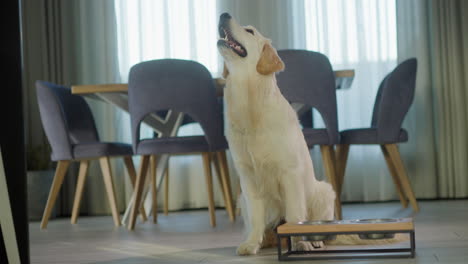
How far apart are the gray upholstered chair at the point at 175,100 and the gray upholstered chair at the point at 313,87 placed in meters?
0.44

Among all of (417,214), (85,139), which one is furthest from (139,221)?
(417,214)

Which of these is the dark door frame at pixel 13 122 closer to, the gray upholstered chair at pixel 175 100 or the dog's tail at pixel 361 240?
the dog's tail at pixel 361 240

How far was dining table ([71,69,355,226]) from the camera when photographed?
3623mm

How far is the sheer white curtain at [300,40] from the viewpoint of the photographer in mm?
5160

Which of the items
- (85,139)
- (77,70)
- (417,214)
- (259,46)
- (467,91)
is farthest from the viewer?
(77,70)

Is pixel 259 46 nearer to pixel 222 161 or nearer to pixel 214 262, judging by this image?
pixel 214 262

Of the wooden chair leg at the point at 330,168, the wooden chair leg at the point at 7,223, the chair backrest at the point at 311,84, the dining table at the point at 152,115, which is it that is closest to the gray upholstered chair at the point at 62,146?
the dining table at the point at 152,115

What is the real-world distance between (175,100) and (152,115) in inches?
29.9

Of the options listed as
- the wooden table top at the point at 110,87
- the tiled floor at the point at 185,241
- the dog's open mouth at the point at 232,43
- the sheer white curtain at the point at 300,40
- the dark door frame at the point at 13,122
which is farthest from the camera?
the sheer white curtain at the point at 300,40

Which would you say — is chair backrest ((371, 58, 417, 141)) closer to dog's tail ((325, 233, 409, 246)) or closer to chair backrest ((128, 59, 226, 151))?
chair backrest ((128, 59, 226, 151))

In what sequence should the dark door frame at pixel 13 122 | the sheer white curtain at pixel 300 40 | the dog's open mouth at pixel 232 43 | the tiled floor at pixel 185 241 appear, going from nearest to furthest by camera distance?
1. the dark door frame at pixel 13 122
2. the tiled floor at pixel 185 241
3. the dog's open mouth at pixel 232 43
4. the sheer white curtain at pixel 300 40

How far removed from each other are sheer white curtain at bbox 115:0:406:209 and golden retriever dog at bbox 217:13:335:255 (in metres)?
2.96

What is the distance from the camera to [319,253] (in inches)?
83.1

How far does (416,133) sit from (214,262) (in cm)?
351
